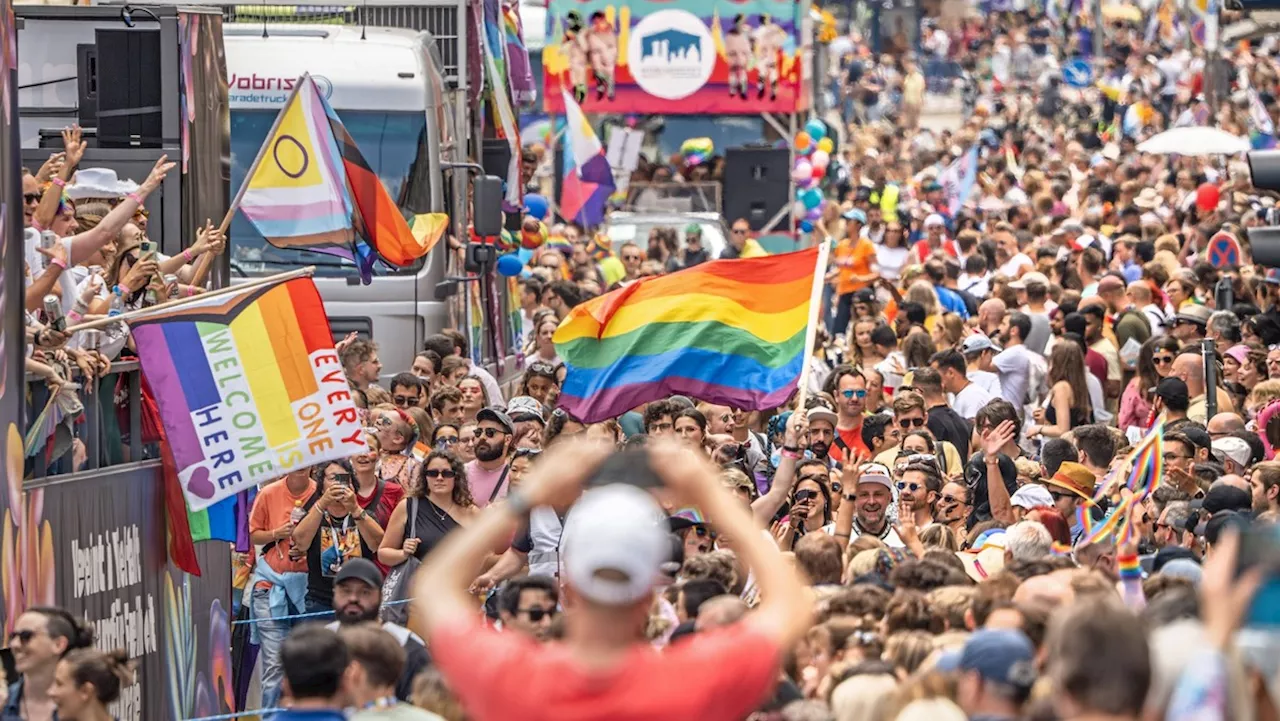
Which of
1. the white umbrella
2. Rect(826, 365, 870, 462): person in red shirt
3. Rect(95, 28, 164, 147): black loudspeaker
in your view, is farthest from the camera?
the white umbrella

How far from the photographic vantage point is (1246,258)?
21.2 meters

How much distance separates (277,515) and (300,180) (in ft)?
7.53

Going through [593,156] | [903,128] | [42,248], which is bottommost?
[903,128]

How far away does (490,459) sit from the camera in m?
11.3

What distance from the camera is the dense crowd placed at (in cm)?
467

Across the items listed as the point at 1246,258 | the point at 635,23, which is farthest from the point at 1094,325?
the point at 635,23

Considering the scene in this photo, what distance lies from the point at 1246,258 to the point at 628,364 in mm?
10636

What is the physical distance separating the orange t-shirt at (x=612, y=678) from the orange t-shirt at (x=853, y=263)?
17.5m

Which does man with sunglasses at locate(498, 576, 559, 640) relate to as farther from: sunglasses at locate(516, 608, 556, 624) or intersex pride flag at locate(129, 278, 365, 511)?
intersex pride flag at locate(129, 278, 365, 511)

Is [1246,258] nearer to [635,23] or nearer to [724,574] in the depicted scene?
[635,23]

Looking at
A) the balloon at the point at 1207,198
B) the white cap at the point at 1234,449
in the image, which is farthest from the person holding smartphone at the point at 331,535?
the balloon at the point at 1207,198

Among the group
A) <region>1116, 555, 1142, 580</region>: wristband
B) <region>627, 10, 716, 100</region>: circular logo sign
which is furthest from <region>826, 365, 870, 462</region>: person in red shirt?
<region>627, 10, 716, 100</region>: circular logo sign

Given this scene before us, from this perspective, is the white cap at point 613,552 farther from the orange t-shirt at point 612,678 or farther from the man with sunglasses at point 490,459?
the man with sunglasses at point 490,459

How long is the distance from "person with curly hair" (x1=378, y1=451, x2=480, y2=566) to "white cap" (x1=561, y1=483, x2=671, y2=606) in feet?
19.7
